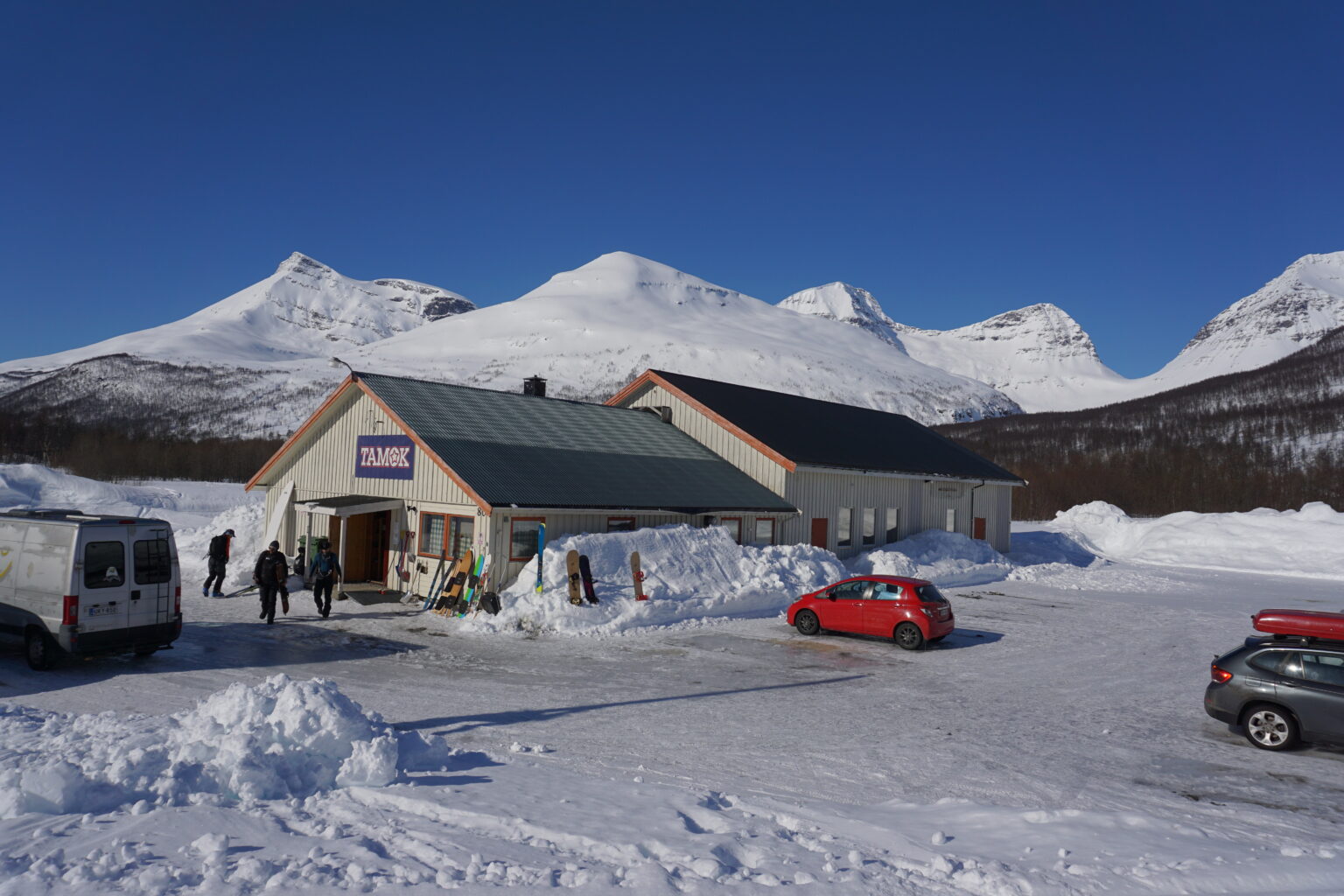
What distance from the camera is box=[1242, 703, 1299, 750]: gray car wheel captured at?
1087 cm

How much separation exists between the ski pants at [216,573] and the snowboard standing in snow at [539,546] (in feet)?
27.6

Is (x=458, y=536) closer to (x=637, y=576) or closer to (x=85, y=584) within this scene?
(x=637, y=576)

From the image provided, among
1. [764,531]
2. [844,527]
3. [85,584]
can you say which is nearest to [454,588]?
[85,584]

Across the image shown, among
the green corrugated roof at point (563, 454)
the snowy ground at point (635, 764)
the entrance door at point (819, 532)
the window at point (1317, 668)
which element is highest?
the green corrugated roof at point (563, 454)

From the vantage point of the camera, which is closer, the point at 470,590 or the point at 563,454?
the point at 470,590

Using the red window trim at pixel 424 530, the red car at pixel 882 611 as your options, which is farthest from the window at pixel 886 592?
the red window trim at pixel 424 530

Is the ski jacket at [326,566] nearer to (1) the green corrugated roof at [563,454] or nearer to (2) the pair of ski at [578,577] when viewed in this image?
(1) the green corrugated roof at [563,454]

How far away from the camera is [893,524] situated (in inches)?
1309

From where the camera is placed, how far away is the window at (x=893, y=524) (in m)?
33.0

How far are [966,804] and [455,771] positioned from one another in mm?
5000

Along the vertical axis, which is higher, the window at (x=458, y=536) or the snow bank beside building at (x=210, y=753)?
the window at (x=458, y=536)

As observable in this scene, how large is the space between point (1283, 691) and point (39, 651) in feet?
58.2

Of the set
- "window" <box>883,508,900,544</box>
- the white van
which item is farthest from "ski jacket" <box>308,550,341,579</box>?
"window" <box>883,508,900,544</box>

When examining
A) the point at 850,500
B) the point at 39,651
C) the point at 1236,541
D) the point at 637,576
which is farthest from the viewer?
the point at 1236,541
